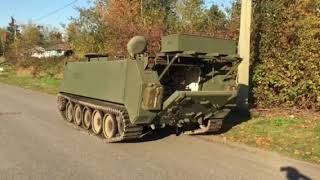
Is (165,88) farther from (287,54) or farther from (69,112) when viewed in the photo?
(287,54)

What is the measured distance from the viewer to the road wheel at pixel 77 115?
14.6 m

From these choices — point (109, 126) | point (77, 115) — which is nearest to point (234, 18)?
point (77, 115)

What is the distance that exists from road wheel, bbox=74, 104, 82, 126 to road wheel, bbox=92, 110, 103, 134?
132cm

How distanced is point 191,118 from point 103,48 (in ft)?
54.4

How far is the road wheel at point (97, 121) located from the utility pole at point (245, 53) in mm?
4317

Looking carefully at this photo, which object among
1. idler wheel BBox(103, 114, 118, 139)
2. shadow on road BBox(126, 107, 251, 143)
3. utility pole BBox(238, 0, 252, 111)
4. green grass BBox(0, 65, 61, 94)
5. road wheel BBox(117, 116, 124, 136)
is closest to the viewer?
road wheel BBox(117, 116, 124, 136)

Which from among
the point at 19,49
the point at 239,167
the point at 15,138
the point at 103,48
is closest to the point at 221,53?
the point at 239,167

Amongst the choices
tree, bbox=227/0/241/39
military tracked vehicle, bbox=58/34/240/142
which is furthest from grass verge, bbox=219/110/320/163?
tree, bbox=227/0/241/39

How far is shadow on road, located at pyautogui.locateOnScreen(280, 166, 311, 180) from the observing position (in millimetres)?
8398

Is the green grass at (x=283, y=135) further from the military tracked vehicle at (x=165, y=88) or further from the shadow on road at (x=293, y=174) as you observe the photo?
the shadow on road at (x=293, y=174)

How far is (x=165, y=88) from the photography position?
1231 centimetres

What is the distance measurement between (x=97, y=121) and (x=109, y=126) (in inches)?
34.7

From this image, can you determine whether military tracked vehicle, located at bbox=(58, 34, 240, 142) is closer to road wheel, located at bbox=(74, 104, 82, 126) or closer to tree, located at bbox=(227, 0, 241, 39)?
road wheel, located at bbox=(74, 104, 82, 126)

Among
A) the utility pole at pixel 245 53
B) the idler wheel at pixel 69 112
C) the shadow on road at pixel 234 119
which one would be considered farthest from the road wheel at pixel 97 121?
the utility pole at pixel 245 53
